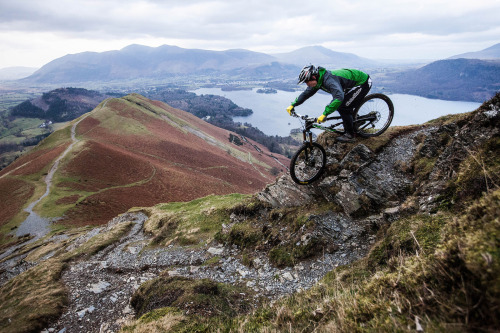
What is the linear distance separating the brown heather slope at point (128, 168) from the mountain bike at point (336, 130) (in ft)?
148

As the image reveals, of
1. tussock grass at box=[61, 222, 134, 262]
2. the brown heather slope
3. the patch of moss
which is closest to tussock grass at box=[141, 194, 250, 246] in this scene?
tussock grass at box=[61, 222, 134, 262]

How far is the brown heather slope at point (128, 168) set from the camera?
50.7 metres

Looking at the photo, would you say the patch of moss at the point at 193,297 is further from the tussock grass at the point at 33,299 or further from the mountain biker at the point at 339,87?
the mountain biker at the point at 339,87

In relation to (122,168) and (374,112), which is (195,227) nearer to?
(374,112)

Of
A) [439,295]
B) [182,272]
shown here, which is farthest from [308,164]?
[439,295]

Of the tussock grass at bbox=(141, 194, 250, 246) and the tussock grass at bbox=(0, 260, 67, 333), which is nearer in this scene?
the tussock grass at bbox=(0, 260, 67, 333)

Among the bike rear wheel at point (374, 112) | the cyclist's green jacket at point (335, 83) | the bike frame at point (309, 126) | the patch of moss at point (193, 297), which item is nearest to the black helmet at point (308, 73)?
the cyclist's green jacket at point (335, 83)

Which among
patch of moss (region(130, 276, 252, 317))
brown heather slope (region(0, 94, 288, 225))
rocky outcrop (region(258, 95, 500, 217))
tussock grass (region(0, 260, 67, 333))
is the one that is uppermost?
rocky outcrop (region(258, 95, 500, 217))

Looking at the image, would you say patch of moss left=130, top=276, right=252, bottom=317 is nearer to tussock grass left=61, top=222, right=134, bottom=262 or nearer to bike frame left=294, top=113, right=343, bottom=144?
bike frame left=294, top=113, right=343, bottom=144

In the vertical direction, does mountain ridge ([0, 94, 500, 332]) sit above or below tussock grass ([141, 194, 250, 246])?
above

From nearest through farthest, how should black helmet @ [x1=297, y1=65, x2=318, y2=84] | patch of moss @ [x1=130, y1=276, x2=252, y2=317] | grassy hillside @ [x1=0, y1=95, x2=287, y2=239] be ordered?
patch of moss @ [x1=130, y1=276, x2=252, y2=317] < black helmet @ [x1=297, y1=65, x2=318, y2=84] < grassy hillside @ [x1=0, y1=95, x2=287, y2=239]

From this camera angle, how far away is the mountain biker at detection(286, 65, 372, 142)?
8361 mm

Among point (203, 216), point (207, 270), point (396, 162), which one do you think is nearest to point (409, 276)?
point (396, 162)

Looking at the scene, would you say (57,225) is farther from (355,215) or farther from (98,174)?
(355,215)
